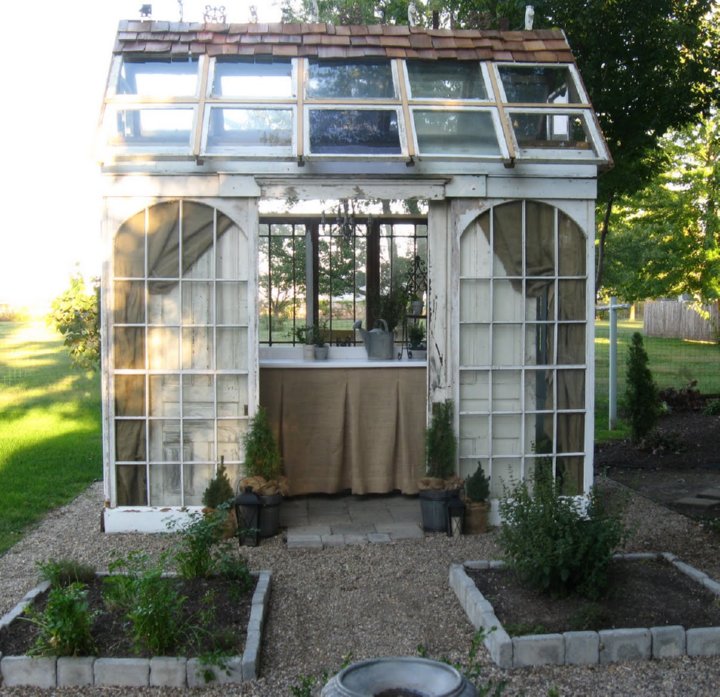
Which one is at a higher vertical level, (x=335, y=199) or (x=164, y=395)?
(x=335, y=199)

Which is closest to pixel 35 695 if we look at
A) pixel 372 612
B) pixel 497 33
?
pixel 372 612

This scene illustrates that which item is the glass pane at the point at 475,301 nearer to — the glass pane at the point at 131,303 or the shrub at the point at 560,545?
the shrub at the point at 560,545

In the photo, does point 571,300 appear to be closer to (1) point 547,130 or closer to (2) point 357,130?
(1) point 547,130

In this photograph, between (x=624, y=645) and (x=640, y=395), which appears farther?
(x=640, y=395)

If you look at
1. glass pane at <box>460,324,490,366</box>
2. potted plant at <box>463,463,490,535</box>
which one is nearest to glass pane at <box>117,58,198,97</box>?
glass pane at <box>460,324,490,366</box>

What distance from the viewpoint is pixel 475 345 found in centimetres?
724

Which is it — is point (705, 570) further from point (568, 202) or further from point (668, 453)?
point (668, 453)

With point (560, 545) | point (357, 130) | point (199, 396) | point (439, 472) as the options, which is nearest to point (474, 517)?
point (439, 472)

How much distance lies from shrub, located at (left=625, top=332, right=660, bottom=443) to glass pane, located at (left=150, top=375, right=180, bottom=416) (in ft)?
20.1

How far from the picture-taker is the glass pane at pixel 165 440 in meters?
7.01

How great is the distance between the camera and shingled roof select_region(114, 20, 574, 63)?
7.46 m

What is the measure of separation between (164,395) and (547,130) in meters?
4.11

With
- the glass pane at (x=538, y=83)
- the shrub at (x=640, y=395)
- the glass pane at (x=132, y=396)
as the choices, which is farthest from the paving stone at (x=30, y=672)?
the shrub at (x=640, y=395)

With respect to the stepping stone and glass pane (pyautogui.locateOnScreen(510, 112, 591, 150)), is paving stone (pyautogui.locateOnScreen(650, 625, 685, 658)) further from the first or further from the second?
glass pane (pyautogui.locateOnScreen(510, 112, 591, 150))
